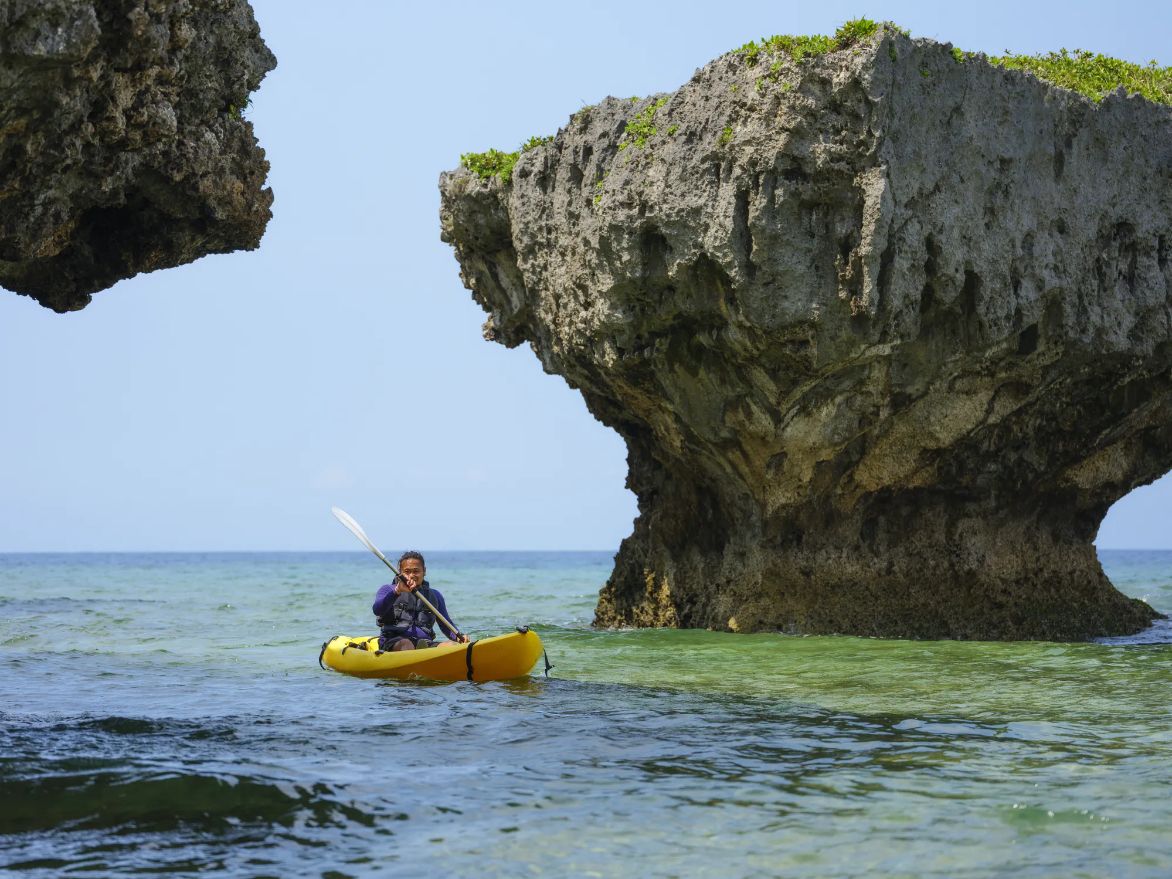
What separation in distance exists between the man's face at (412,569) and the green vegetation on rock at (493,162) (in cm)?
656

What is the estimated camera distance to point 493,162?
1825 centimetres

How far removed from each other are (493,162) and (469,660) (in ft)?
27.5

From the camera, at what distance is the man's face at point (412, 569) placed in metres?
13.9

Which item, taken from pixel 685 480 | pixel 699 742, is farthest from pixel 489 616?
pixel 699 742

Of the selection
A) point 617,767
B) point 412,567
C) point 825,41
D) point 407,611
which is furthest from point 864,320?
point 617,767

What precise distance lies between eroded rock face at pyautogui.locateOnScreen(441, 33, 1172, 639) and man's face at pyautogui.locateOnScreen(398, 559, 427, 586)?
4174mm

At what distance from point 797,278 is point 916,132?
7.30 feet

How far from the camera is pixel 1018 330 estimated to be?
1546cm

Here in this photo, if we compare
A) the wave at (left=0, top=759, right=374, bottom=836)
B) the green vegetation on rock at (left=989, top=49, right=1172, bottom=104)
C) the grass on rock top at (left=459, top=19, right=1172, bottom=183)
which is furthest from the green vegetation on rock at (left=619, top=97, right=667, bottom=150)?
the wave at (left=0, top=759, right=374, bottom=836)

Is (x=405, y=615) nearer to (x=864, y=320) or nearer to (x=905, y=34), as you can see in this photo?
(x=864, y=320)

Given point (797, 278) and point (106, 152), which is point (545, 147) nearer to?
point (797, 278)

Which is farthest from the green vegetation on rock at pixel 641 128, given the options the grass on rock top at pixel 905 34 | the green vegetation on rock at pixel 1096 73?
the green vegetation on rock at pixel 1096 73

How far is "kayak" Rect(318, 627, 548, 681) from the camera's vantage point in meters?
12.8

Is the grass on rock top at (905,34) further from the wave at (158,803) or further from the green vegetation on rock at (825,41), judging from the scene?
the wave at (158,803)
